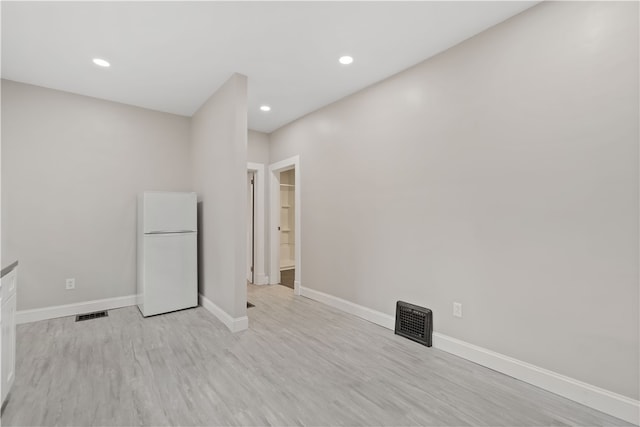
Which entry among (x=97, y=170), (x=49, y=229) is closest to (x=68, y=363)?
(x=49, y=229)

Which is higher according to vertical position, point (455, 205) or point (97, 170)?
point (97, 170)

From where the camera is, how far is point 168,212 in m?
3.64

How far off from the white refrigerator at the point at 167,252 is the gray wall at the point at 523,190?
7.59ft

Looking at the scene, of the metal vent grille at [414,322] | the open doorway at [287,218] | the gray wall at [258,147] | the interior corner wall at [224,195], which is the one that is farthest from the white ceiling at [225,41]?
the open doorway at [287,218]

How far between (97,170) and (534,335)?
4.94 m

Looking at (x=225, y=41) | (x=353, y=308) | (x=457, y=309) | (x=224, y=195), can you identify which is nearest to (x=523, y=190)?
(x=457, y=309)

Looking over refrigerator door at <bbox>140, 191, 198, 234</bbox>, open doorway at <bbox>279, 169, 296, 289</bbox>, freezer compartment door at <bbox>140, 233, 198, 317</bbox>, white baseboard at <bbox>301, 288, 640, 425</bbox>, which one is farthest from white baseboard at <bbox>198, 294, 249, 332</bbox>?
open doorway at <bbox>279, 169, 296, 289</bbox>

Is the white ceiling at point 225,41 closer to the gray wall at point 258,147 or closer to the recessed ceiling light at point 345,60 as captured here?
the recessed ceiling light at point 345,60

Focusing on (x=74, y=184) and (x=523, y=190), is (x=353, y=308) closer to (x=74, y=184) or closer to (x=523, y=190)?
(x=523, y=190)

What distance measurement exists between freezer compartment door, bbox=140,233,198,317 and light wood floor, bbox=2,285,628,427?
0.44m

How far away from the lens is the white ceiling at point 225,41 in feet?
7.00

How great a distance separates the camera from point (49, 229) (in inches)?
135

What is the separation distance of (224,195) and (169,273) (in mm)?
1275

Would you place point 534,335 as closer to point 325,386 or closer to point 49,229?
point 325,386
